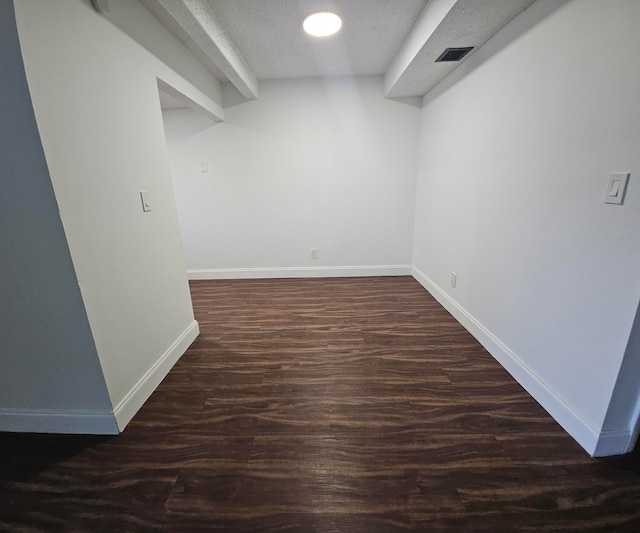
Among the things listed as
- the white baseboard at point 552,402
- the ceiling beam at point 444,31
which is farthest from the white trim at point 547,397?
the ceiling beam at point 444,31

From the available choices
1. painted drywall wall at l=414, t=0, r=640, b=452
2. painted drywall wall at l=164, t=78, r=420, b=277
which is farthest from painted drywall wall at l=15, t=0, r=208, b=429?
painted drywall wall at l=414, t=0, r=640, b=452

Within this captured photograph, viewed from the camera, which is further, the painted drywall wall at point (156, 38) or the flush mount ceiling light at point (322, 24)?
the flush mount ceiling light at point (322, 24)

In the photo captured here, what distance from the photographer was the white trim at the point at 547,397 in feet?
4.06

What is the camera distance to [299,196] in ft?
11.4

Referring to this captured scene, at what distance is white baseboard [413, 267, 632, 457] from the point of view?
1.23 m

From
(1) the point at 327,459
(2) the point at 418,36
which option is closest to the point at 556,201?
(2) the point at 418,36

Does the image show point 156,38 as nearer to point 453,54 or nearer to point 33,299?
point 33,299

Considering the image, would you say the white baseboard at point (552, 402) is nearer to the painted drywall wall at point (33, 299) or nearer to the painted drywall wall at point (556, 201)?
the painted drywall wall at point (556, 201)

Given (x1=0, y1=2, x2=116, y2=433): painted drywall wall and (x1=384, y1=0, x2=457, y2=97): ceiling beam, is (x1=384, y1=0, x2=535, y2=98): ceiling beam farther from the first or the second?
(x1=0, y1=2, x2=116, y2=433): painted drywall wall

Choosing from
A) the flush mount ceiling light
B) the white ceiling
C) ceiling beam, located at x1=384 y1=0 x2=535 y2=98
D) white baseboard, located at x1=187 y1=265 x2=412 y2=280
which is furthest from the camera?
white baseboard, located at x1=187 y1=265 x2=412 y2=280

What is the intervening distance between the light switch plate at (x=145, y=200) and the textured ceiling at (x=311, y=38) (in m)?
1.31

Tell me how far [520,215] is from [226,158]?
310cm

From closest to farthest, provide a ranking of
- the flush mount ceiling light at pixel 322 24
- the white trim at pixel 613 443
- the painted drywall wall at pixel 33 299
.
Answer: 1. the painted drywall wall at pixel 33 299
2. the white trim at pixel 613 443
3. the flush mount ceiling light at pixel 322 24

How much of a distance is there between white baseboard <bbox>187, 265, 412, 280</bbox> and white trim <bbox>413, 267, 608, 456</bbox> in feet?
4.44
